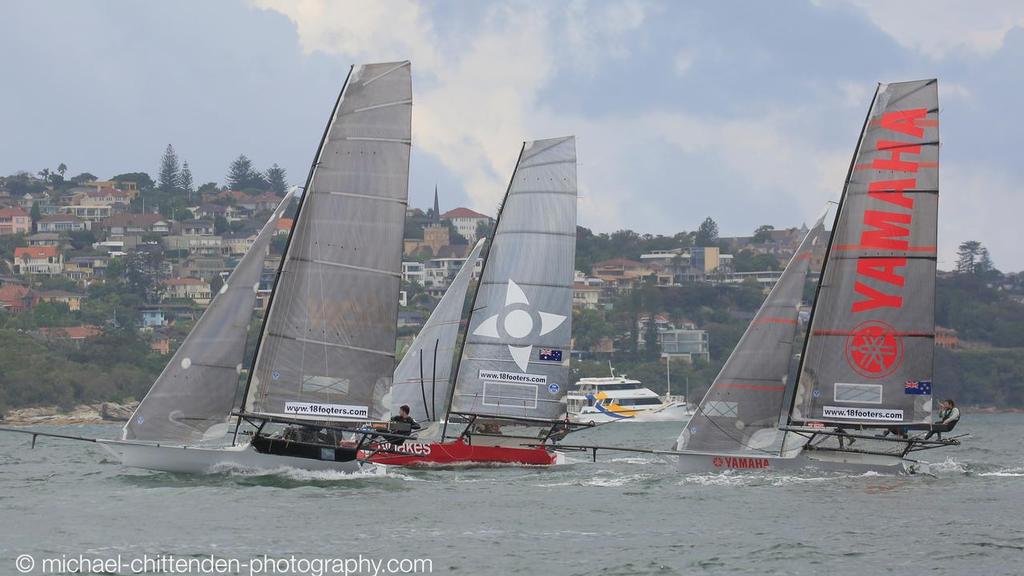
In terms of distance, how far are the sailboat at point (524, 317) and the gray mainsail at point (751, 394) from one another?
18.8ft

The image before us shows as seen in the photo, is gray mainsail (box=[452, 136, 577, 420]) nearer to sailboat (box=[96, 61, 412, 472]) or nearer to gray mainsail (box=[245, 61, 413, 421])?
sailboat (box=[96, 61, 412, 472])

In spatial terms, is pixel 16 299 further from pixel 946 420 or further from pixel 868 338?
pixel 946 420

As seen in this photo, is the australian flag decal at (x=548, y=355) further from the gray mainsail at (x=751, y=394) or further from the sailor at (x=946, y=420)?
the sailor at (x=946, y=420)

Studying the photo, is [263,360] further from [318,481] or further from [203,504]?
[203,504]

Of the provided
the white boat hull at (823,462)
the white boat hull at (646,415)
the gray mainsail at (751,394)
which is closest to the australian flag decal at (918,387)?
the white boat hull at (823,462)

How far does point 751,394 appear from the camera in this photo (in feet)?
108

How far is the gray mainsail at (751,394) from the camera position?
32875 millimetres

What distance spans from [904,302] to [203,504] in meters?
14.1

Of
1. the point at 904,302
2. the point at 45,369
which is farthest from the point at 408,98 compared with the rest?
the point at 45,369

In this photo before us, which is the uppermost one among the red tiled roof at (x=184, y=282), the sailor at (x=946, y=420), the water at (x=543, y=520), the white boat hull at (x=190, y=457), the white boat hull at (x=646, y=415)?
the red tiled roof at (x=184, y=282)

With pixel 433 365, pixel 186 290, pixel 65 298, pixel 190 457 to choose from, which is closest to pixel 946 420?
pixel 433 365

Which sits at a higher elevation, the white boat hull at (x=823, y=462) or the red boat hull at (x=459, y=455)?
the white boat hull at (x=823, y=462)

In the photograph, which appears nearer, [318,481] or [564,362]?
[318,481]

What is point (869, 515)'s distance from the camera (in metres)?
27.3
